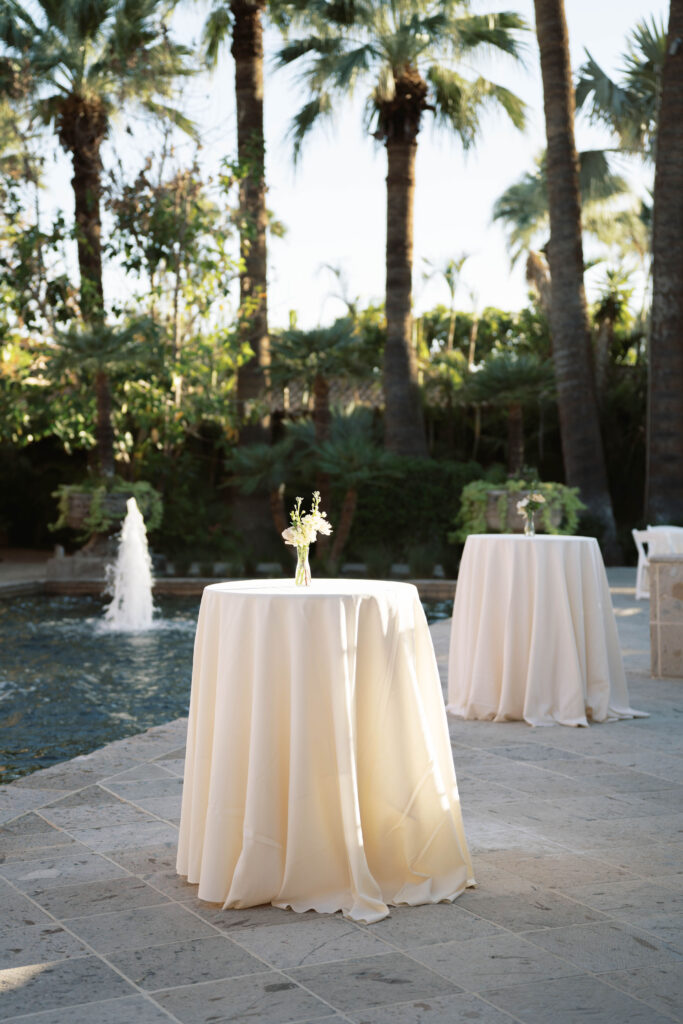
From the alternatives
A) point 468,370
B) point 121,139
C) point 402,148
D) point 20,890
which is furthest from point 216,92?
point 20,890

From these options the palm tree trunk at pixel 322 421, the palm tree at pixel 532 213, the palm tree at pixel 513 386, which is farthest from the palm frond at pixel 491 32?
the palm tree at pixel 532 213

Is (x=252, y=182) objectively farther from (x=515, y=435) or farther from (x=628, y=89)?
(x=628, y=89)

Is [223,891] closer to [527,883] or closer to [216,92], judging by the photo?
[527,883]

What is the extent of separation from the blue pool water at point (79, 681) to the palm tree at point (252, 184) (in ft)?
16.8

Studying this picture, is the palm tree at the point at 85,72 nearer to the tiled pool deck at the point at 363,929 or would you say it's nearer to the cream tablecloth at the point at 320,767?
the tiled pool deck at the point at 363,929

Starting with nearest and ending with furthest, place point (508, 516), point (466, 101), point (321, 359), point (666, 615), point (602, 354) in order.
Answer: point (666, 615) → point (508, 516) → point (321, 359) → point (466, 101) → point (602, 354)

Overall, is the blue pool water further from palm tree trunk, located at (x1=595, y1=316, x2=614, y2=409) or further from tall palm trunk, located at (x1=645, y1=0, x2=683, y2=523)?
palm tree trunk, located at (x1=595, y1=316, x2=614, y2=409)

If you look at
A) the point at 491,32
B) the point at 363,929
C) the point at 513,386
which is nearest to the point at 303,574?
the point at 363,929

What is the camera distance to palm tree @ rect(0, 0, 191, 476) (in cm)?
1540

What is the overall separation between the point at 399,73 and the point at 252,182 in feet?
8.69

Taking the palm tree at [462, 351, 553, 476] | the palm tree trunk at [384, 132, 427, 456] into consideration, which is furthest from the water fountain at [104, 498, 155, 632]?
the palm tree at [462, 351, 553, 476]

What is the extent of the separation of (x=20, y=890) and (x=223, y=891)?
24.1 inches

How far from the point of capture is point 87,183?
1577cm

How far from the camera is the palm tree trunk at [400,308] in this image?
52.6 ft
